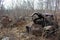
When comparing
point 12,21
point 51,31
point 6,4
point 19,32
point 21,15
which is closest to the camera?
point 51,31

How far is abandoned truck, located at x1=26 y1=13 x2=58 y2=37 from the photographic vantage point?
384 cm

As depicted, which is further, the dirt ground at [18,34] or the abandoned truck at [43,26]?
the dirt ground at [18,34]

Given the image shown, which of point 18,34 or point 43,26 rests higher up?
point 43,26

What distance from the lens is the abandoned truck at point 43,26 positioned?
3.84m

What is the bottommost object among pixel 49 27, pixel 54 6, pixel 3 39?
pixel 3 39

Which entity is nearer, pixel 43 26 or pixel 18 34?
pixel 43 26

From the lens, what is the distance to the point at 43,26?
13.6 feet

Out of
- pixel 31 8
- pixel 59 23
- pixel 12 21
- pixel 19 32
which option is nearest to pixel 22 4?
pixel 31 8

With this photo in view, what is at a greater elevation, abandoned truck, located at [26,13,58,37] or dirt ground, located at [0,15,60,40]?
abandoned truck, located at [26,13,58,37]

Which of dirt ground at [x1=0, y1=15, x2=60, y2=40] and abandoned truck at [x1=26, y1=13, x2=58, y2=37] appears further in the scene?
dirt ground at [x1=0, y1=15, x2=60, y2=40]

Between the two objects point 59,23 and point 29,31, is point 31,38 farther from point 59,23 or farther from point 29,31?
point 59,23

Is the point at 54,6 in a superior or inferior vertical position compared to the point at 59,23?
superior

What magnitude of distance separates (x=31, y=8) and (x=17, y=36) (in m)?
2.04

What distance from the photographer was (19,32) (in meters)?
4.54
